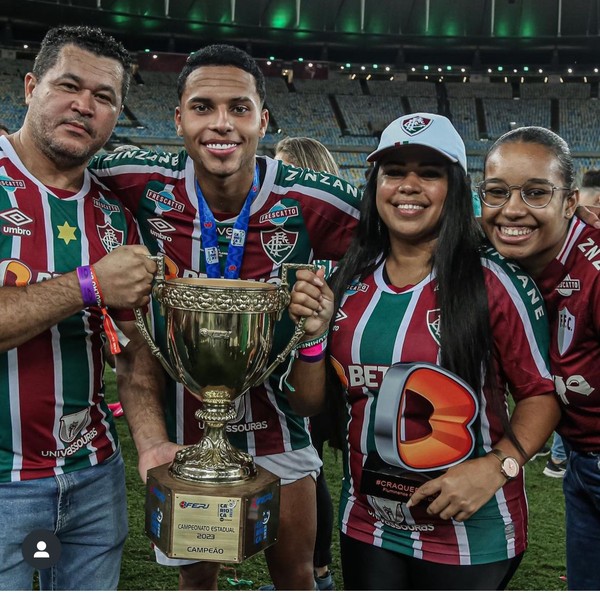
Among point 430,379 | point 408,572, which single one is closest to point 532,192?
point 430,379

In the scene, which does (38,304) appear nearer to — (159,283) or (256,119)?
(159,283)

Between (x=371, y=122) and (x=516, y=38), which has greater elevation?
(x=516, y=38)

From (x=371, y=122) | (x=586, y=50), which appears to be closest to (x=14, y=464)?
(x=371, y=122)

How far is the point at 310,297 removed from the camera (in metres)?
1.58

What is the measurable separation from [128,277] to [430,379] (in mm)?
712

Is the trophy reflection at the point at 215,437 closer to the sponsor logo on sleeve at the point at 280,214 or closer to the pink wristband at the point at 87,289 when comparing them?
the pink wristband at the point at 87,289

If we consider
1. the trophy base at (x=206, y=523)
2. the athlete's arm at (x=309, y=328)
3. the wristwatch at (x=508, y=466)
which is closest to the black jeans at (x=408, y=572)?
the wristwatch at (x=508, y=466)

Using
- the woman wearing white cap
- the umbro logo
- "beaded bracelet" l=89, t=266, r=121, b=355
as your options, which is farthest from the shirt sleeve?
the umbro logo

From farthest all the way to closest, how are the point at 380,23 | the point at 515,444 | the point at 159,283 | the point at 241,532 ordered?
the point at 380,23 → the point at 515,444 → the point at 159,283 → the point at 241,532

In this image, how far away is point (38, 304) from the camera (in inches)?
63.9

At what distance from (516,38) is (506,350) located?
25.4m

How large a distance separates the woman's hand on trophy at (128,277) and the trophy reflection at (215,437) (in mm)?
29

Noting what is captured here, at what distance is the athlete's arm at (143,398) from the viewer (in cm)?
173

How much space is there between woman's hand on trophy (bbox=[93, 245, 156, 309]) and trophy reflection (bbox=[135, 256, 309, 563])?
0.10ft
